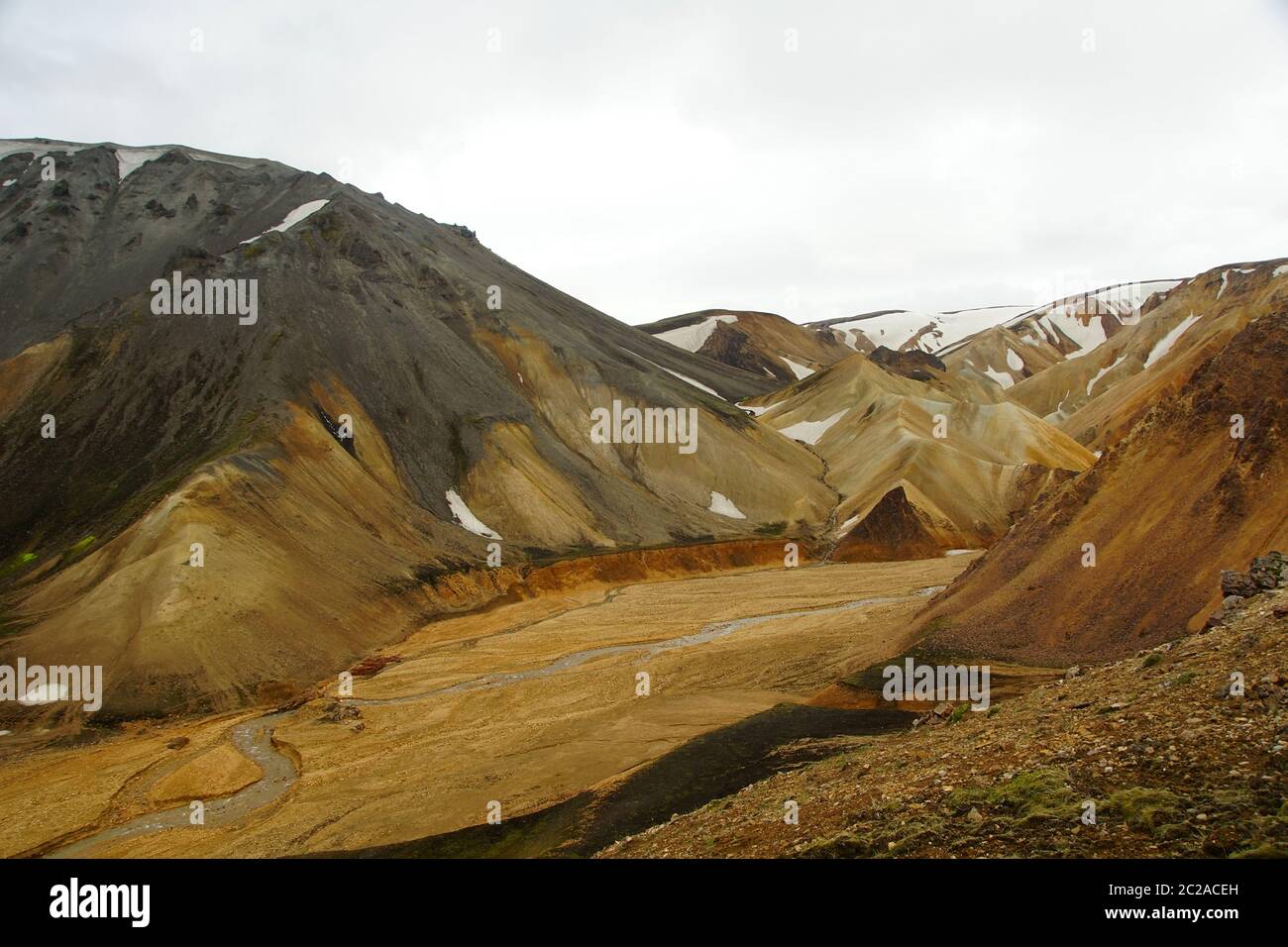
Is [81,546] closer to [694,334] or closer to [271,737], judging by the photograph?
[271,737]

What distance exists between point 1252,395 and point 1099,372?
356 feet

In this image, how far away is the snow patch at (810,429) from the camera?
273 feet

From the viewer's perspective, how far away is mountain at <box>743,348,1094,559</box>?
55500mm

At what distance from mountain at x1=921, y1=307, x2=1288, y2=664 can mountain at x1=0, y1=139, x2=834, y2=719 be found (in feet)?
68.1

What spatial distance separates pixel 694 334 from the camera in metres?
150

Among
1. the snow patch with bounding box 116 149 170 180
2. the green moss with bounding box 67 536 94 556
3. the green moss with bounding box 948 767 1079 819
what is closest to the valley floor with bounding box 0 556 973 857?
the green moss with bounding box 948 767 1079 819

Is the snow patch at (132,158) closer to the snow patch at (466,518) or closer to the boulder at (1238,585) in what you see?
the snow patch at (466,518)

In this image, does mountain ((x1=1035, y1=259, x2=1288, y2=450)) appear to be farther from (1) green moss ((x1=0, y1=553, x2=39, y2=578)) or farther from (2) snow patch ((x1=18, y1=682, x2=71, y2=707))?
(2) snow patch ((x1=18, y1=682, x2=71, y2=707))

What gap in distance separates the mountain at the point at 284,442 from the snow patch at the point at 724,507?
0.82 ft

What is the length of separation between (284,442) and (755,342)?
105 meters

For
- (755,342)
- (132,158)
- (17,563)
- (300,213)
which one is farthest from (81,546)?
(755,342)

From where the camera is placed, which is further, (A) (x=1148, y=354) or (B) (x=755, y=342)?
(B) (x=755, y=342)

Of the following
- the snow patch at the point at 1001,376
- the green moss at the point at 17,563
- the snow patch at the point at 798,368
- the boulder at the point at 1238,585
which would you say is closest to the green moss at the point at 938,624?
the boulder at the point at 1238,585
